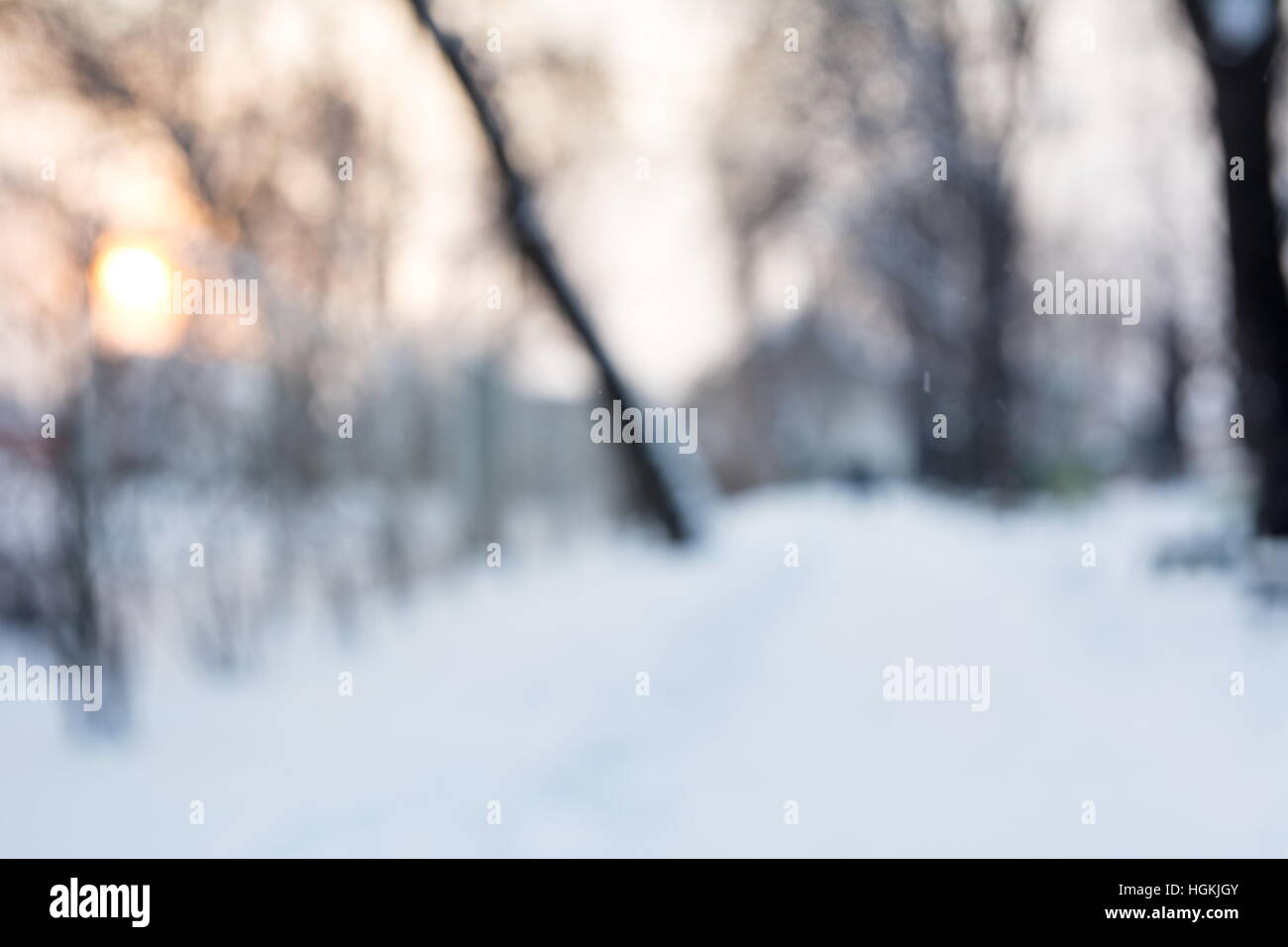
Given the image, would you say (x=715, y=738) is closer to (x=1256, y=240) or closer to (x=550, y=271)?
(x=1256, y=240)

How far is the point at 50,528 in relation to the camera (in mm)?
5273

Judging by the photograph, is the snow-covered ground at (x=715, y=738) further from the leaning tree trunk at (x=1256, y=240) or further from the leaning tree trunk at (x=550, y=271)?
the leaning tree trunk at (x=550, y=271)

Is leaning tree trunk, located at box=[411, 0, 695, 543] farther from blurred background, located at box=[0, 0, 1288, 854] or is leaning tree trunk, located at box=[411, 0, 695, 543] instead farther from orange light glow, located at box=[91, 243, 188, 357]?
orange light glow, located at box=[91, 243, 188, 357]

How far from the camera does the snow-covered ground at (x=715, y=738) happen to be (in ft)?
13.1

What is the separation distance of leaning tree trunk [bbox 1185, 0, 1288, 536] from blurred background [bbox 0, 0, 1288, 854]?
0.9 inches

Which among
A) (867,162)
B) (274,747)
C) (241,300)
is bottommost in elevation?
(274,747)

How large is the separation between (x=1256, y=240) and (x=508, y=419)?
7.65 meters

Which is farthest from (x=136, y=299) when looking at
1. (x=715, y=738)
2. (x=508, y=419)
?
(x=508, y=419)

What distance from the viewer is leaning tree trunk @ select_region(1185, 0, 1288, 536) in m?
6.48
